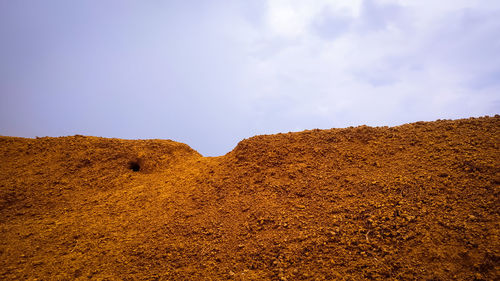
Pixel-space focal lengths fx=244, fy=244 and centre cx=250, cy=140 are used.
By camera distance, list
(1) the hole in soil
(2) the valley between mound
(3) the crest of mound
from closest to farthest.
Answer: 1. (2) the valley between mound
2. (3) the crest of mound
3. (1) the hole in soil

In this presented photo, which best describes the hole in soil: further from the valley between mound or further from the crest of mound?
the crest of mound

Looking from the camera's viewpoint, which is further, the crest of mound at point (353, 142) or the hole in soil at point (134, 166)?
the hole in soil at point (134, 166)

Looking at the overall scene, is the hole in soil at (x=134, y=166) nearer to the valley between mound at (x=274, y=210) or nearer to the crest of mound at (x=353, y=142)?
the valley between mound at (x=274, y=210)

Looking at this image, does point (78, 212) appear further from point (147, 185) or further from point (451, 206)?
point (451, 206)

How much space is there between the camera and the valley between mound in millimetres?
3117

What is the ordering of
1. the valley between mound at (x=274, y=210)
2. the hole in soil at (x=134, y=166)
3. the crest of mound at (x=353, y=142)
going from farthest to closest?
1. the hole in soil at (x=134, y=166)
2. the crest of mound at (x=353, y=142)
3. the valley between mound at (x=274, y=210)

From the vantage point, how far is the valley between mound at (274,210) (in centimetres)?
312

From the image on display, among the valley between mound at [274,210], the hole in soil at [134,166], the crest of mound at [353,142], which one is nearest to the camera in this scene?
the valley between mound at [274,210]

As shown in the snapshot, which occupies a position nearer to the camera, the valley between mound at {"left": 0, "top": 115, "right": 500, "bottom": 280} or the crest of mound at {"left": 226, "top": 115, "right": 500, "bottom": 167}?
the valley between mound at {"left": 0, "top": 115, "right": 500, "bottom": 280}

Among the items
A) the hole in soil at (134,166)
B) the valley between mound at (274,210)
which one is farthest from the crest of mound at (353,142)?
the hole in soil at (134,166)

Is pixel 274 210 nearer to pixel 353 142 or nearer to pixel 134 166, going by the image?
pixel 353 142

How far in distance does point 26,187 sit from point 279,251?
6.34 m

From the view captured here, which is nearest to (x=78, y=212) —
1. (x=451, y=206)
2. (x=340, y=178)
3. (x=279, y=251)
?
(x=279, y=251)

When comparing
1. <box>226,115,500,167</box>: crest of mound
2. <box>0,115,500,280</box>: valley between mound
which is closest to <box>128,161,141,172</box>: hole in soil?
<box>0,115,500,280</box>: valley between mound
